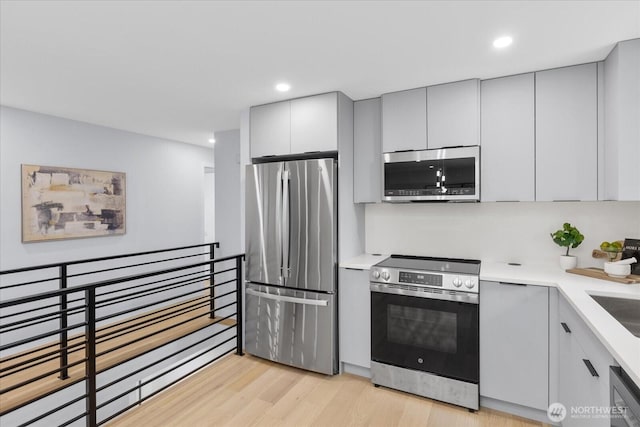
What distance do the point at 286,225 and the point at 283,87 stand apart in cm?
113

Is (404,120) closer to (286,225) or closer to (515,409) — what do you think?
(286,225)

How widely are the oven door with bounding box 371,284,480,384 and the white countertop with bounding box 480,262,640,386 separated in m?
0.32

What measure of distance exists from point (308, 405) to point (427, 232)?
5.59ft

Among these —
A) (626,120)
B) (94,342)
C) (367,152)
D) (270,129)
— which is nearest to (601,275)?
(626,120)

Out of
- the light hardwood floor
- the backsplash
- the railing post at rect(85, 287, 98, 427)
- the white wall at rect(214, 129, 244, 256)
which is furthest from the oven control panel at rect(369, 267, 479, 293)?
the white wall at rect(214, 129, 244, 256)

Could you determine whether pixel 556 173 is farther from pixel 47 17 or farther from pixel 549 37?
pixel 47 17

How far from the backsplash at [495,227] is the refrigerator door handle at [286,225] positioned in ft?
2.74

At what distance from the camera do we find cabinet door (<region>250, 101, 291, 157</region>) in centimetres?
306

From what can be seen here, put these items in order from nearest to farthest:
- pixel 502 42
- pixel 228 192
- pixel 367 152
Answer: pixel 502 42 < pixel 367 152 < pixel 228 192

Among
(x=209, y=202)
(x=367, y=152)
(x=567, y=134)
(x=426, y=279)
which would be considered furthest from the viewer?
(x=209, y=202)

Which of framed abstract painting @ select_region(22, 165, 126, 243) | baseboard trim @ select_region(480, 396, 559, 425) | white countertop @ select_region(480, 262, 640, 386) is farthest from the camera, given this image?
framed abstract painting @ select_region(22, 165, 126, 243)

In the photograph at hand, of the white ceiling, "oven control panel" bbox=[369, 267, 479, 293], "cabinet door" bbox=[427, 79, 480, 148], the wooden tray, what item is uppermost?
the white ceiling

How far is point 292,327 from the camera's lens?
2.92 metres

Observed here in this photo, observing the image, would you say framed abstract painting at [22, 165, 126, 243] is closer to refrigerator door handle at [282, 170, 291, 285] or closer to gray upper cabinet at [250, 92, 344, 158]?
gray upper cabinet at [250, 92, 344, 158]
